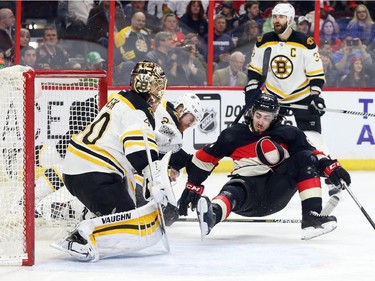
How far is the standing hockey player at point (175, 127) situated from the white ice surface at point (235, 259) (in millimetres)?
239

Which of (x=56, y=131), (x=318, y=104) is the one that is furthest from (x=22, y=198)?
(x=318, y=104)

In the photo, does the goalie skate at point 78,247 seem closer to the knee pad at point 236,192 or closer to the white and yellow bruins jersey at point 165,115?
the knee pad at point 236,192

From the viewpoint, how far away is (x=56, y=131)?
199 inches

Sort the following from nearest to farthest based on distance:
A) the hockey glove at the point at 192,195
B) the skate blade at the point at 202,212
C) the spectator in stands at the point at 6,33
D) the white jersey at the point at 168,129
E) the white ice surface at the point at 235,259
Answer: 1. the white ice surface at the point at 235,259
2. the skate blade at the point at 202,212
3. the hockey glove at the point at 192,195
4. the white jersey at the point at 168,129
5. the spectator in stands at the point at 6,33

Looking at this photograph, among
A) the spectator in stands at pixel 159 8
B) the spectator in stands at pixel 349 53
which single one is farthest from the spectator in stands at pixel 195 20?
the spectator in stands at pixel 349 53

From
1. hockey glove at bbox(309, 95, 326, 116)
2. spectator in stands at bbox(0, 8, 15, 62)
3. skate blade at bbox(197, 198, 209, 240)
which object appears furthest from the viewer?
spectator in stands at bbox(0, 8, 15, 62)

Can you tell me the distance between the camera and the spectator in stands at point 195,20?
8305mm

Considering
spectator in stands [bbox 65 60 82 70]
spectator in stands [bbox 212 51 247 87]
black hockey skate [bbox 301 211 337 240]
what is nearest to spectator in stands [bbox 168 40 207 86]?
spectator in stands [bbox 212 51 247 87]

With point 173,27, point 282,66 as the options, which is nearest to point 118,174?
point 282,66

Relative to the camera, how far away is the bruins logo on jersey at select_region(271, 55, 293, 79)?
6570mm

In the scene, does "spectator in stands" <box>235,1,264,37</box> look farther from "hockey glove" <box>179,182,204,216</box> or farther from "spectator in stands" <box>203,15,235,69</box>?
"hockey glove" <box>179,182,204,216</box>

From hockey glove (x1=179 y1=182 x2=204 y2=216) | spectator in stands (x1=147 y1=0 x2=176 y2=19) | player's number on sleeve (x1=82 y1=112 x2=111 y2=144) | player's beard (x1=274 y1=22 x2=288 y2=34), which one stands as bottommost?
hockey glove (x1=179 y1=182 x2=204 y2=216)

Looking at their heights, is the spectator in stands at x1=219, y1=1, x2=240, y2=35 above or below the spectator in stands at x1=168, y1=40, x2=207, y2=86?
above

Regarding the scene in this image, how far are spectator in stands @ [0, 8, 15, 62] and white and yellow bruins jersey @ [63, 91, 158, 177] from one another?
389 cm
